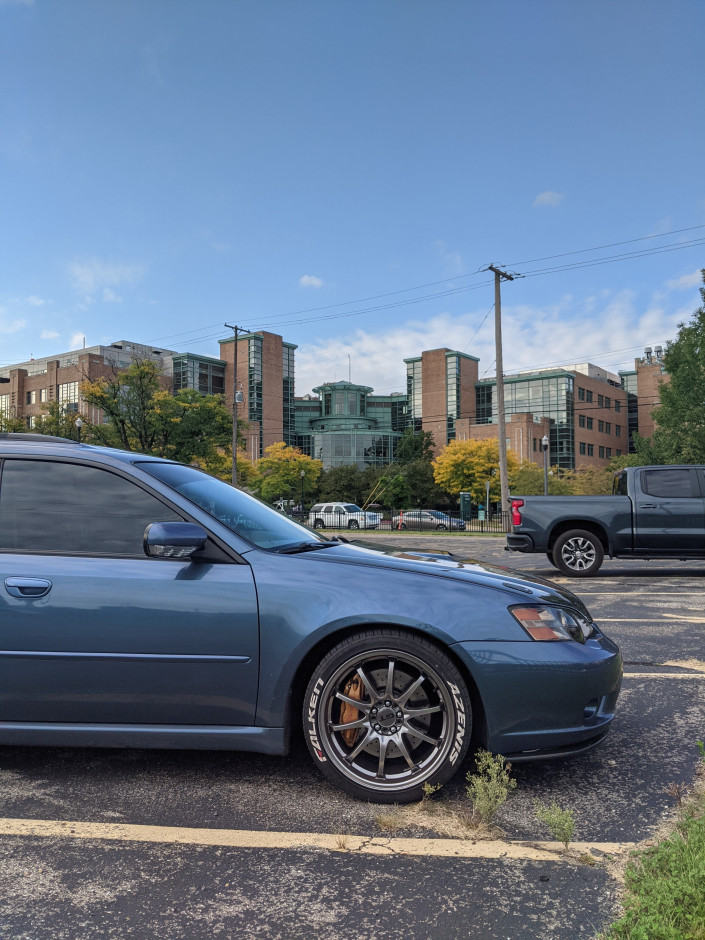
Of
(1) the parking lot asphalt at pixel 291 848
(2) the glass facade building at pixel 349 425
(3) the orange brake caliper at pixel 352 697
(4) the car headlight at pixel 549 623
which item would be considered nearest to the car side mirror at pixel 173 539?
(3) the orange brake caliper at pixel 352 697

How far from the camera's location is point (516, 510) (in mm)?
11969

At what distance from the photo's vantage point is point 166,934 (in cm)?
205

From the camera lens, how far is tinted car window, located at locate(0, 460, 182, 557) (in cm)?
322

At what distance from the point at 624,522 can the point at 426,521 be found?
36303 millimetres

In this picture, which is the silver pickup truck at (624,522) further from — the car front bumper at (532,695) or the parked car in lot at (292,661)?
the car front bumper at (532,695)

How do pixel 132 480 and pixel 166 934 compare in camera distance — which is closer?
pixel 166 934

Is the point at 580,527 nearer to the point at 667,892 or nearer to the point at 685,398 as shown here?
the point at 667,892

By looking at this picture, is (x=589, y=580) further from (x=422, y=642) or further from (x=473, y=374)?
(x=473, y=374)

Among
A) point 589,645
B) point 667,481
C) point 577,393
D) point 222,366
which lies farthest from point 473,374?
point 589,645

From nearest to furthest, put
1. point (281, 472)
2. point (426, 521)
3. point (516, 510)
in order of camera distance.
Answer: point (516, 510) < point (426, 521) < point (281, 472)

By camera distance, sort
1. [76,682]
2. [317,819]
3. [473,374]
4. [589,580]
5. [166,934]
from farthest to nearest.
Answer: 1. [473,374]
2. [589,580]
3. [76,682]
4. [317,819]
5. [166,934]

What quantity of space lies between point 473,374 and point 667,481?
295ft

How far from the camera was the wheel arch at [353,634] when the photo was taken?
2.95 m

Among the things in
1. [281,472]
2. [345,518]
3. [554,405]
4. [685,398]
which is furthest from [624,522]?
[554,405]
